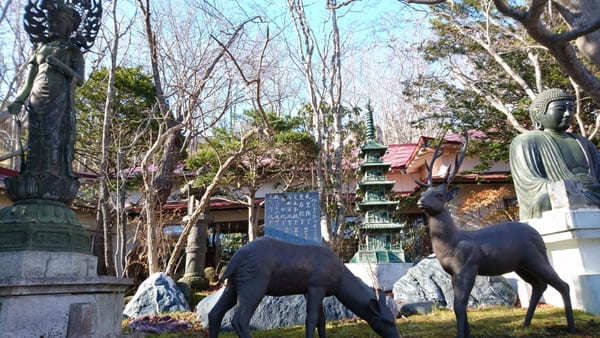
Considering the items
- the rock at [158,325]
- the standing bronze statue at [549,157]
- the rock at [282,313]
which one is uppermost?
the standing bronze statue at [549,157]

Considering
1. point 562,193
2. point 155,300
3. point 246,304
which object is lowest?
point 155,300

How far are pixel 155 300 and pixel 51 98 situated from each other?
4.58 m

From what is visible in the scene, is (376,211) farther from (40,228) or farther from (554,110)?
(40,228)

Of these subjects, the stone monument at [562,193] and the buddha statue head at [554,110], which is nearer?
the stone monument at [562,193]

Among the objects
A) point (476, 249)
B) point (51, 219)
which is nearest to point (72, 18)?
point (51, 219)

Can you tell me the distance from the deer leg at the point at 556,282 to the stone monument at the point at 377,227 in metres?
5.83

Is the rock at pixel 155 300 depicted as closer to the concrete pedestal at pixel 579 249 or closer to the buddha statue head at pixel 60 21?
the buddha statue head at pixel 60 21

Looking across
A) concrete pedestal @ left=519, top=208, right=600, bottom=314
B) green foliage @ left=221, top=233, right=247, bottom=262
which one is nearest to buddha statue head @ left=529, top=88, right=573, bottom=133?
concrete pedestal @ left=519, top=208, right=600, bottom=314

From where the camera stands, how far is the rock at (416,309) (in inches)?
255

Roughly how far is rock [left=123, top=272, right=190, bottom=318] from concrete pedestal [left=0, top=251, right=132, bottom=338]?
9.80 feet

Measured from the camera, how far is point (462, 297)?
402 cm

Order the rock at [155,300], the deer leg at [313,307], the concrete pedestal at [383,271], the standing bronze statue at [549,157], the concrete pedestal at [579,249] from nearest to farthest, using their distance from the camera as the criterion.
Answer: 1. the deer leg at [313,307]
2. the concrete pedestal at [579,249]
3. the standing bronze statue at [549,157]
4. the rock at [155,300]
5. the concrete pedestal at [383,271]

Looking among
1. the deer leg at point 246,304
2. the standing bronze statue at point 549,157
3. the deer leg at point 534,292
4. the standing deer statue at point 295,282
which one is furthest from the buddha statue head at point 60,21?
the standing bronze statue at point 549,157

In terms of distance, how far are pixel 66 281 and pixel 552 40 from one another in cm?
648
